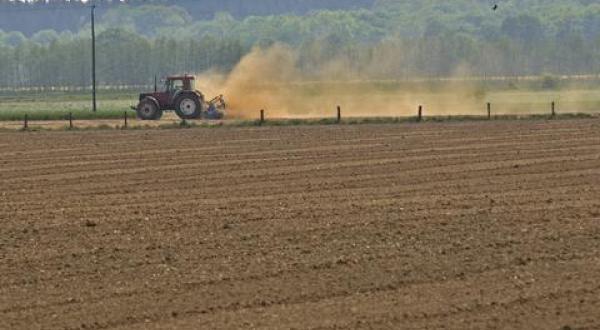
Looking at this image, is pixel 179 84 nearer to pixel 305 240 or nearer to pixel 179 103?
pixel 179 103

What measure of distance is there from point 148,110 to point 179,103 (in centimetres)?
150

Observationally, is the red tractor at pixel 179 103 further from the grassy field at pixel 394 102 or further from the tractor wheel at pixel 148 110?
the grassy field at pixel 394 102

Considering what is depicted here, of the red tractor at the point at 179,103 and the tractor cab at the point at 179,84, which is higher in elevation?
the tractor cab at the point at 179,84

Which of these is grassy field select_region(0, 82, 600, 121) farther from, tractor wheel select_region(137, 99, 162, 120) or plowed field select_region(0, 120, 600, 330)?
plowed field select_region(0, 120, 600, 330)

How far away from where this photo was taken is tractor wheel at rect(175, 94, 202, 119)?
60656mm

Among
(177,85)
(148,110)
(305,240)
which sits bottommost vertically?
(305,240)

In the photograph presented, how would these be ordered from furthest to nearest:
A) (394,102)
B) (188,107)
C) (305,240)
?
1. (394,102)
2. (188,107)
3. (305,240)

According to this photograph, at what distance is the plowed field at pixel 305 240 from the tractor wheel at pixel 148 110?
23959mm

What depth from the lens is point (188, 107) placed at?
60.9 meters

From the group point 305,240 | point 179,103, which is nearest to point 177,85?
point 179,103

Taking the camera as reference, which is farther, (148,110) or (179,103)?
(148,110)

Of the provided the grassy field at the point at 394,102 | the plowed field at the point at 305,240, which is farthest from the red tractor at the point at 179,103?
the plowed field at the point at 305,240

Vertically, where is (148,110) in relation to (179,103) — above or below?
below

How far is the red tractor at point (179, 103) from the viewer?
6078 cm
